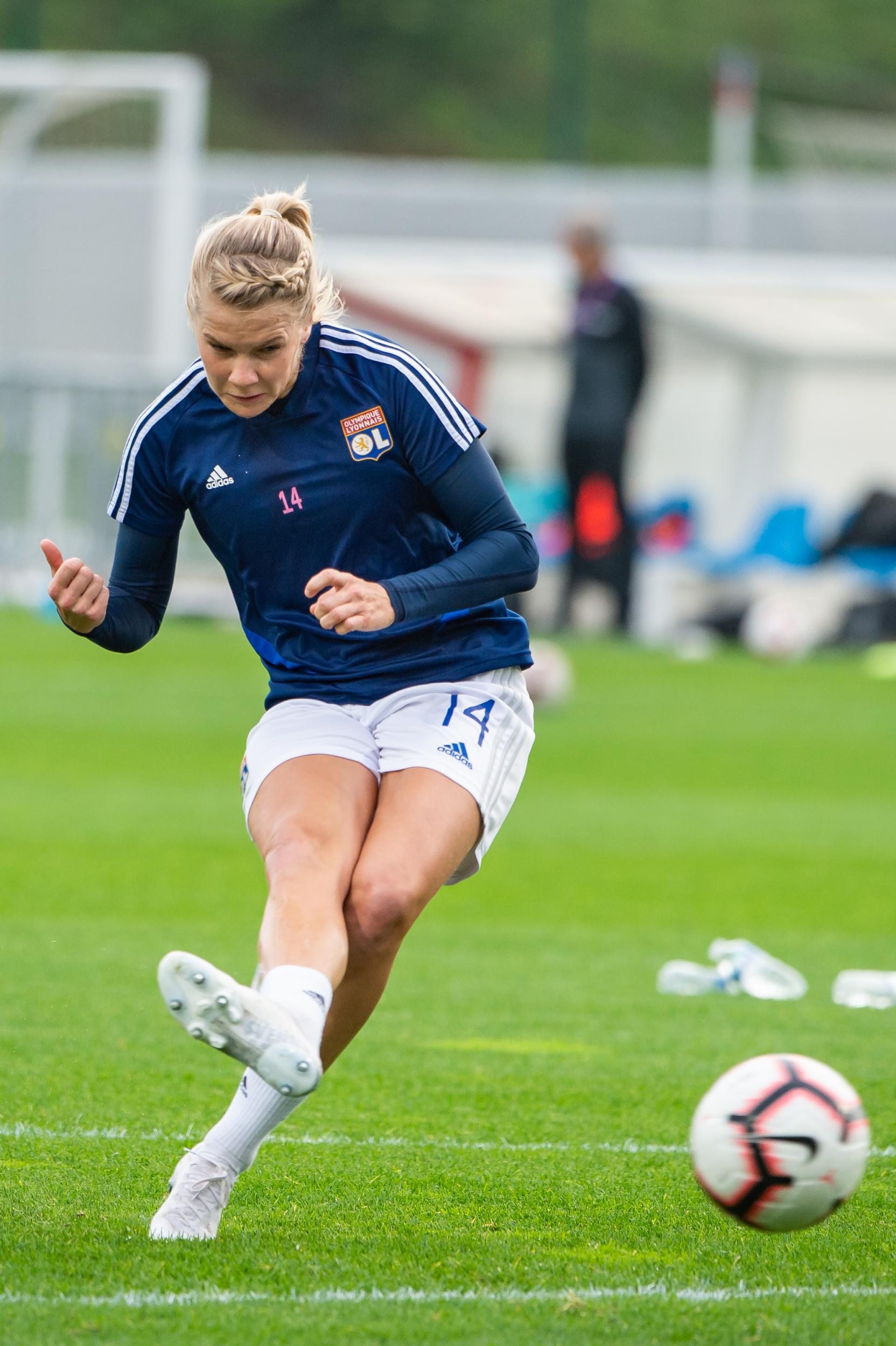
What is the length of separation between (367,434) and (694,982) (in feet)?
11.2

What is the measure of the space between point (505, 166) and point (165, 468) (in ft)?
135

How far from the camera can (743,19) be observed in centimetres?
4778

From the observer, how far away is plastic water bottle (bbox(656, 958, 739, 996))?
713 cm

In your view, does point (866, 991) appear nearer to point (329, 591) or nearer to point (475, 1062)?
point (475, 1062)

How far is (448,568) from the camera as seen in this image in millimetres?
4133

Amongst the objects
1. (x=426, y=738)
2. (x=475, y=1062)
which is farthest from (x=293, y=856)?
(x=475, y=1062)

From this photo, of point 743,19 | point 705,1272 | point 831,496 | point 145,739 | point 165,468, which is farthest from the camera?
point 743,19

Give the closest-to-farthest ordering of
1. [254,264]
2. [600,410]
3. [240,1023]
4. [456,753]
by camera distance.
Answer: [240,1023], [254,264], [456,753], [600,410]

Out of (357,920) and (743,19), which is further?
(743,19)

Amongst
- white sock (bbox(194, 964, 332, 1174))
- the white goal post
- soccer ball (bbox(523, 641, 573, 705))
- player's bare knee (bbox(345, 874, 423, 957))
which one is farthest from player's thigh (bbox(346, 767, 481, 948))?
the white goal post

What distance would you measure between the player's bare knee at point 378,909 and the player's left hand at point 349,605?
0.50 meters

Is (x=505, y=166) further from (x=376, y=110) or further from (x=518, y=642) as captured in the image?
(x=518, y=642)

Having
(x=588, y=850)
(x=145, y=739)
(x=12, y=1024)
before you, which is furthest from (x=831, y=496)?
(x=12, y=1024)

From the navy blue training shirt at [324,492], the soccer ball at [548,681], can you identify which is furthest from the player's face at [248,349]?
the soccer ball at [548,681]
